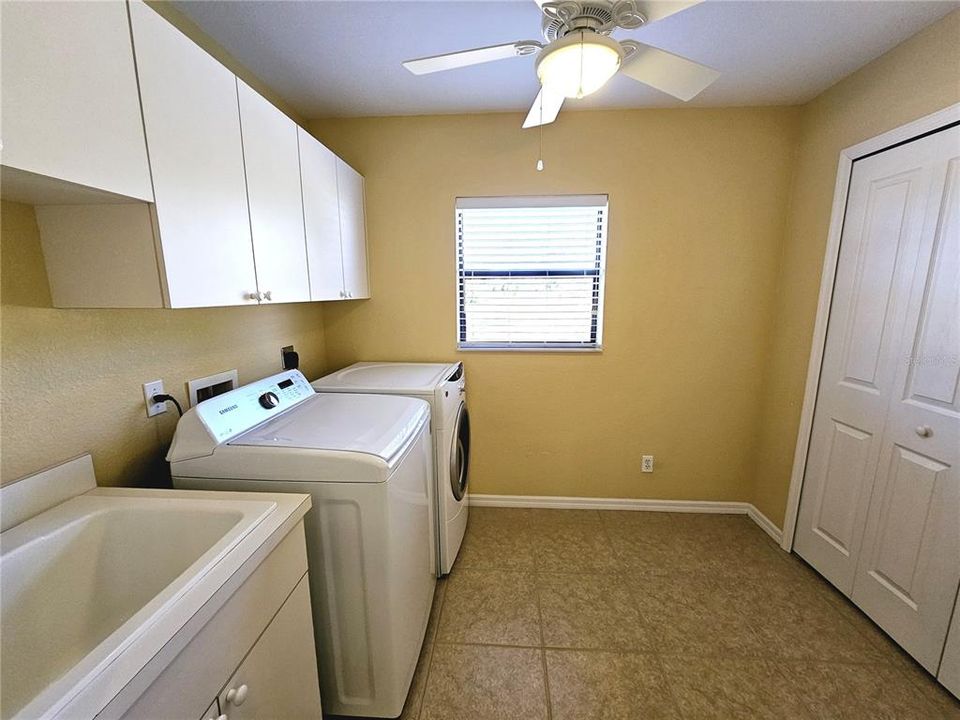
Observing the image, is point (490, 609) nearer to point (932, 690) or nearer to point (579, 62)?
point (932, 690)

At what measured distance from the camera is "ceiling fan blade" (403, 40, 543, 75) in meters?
1.14

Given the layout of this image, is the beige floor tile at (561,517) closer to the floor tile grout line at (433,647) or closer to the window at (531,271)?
the floor tile grout line at (433,647)

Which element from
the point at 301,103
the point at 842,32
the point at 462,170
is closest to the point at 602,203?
the point at 462,170

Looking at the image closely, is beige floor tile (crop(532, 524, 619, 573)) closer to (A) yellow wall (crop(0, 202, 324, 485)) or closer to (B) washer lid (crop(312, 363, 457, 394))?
(B) washer lid (crop(312, 363, 457, 394))

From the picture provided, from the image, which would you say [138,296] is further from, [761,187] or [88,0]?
[761,187]

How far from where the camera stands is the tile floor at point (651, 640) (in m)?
1.38

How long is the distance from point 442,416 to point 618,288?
54.1 inches

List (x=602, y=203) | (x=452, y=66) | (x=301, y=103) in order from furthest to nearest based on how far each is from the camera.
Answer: (x=602, y=203), (x=301, y=103), (x=452, y=66)

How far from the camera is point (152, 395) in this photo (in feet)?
4.16

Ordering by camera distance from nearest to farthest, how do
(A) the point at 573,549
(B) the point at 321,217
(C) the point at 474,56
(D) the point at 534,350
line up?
(C) the point at 474,56
(B) the point at 321,217
(A) the point at 573,549
(D) the point at 534,350

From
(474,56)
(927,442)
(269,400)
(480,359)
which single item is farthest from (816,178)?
(269,400)

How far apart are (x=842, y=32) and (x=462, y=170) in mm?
1748

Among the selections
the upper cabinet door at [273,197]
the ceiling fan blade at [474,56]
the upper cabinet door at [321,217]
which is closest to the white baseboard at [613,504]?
the upper cabinet door at [321,217]

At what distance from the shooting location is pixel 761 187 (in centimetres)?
218
